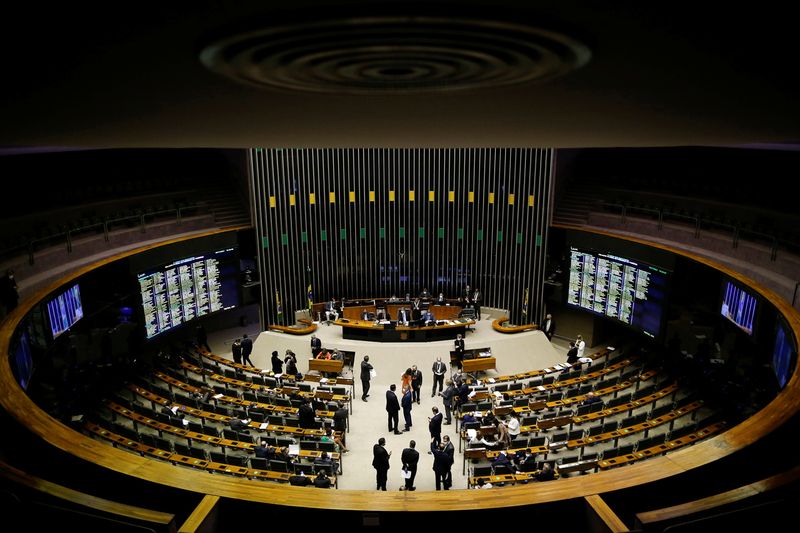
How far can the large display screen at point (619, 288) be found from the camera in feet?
41.6

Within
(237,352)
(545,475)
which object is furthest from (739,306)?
(237,352)

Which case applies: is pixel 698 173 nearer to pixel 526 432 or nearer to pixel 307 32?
pixel 526 432

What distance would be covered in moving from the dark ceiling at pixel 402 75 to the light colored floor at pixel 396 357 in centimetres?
926

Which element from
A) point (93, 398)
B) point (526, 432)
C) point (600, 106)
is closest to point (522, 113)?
point (600, 106)

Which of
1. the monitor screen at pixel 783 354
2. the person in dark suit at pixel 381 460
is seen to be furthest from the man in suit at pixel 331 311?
the monitor screen at pixel 783 354

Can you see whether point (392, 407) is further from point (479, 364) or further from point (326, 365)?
point (479, 364)

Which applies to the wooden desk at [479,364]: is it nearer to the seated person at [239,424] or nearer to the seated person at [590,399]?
the seated person at [590,399]

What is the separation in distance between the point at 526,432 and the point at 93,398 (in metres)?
9.45

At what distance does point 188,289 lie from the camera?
14258 mm

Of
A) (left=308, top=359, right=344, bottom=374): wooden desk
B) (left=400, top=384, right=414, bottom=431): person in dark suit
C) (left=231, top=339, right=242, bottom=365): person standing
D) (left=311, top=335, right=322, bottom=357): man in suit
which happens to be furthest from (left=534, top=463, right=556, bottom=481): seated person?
(left=231, top=339, right=242, bottom=365): person standing

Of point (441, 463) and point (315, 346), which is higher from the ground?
point (441, 463)

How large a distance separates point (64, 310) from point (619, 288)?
1301cm

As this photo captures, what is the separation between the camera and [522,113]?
100 inches

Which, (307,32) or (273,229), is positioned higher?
(307,32)
